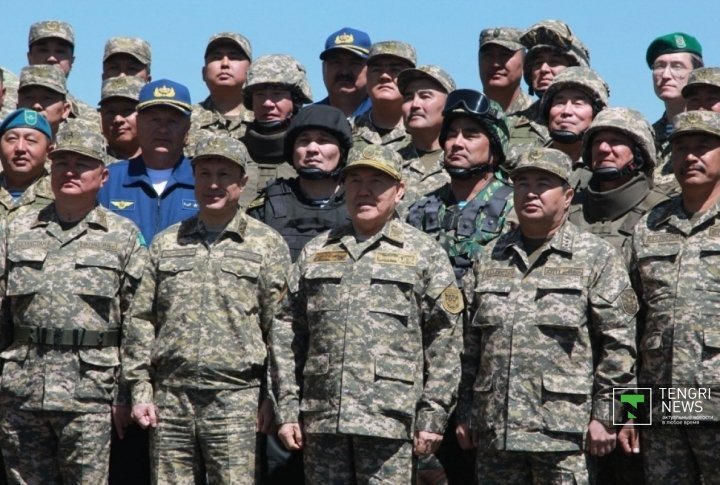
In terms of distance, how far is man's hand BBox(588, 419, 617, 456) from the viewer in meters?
7.14

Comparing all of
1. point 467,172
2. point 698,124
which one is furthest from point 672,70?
point 467,172

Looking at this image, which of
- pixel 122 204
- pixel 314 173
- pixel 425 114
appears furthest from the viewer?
pixel 425 114

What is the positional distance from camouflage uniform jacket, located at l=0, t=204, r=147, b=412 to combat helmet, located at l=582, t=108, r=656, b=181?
298 centimetres

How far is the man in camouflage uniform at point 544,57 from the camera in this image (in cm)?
1032

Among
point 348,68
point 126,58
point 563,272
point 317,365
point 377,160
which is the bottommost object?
point 317,365

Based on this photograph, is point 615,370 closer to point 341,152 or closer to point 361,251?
point 361,251

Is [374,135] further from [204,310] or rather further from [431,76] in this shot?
[204,310]

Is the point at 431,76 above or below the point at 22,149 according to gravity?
above

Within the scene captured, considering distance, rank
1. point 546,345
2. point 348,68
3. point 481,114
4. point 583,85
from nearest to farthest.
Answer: point 546,345 → point 481,114 → point 583,85 → point 348,68

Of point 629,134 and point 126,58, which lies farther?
point 126,58

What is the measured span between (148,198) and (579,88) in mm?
3108

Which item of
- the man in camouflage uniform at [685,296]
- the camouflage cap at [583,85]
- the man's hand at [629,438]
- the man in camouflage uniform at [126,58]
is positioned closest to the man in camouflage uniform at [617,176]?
the man in camouflage uniform at [685,296]

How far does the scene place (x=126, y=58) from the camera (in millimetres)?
11516

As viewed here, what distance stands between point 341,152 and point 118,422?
2.29 m
